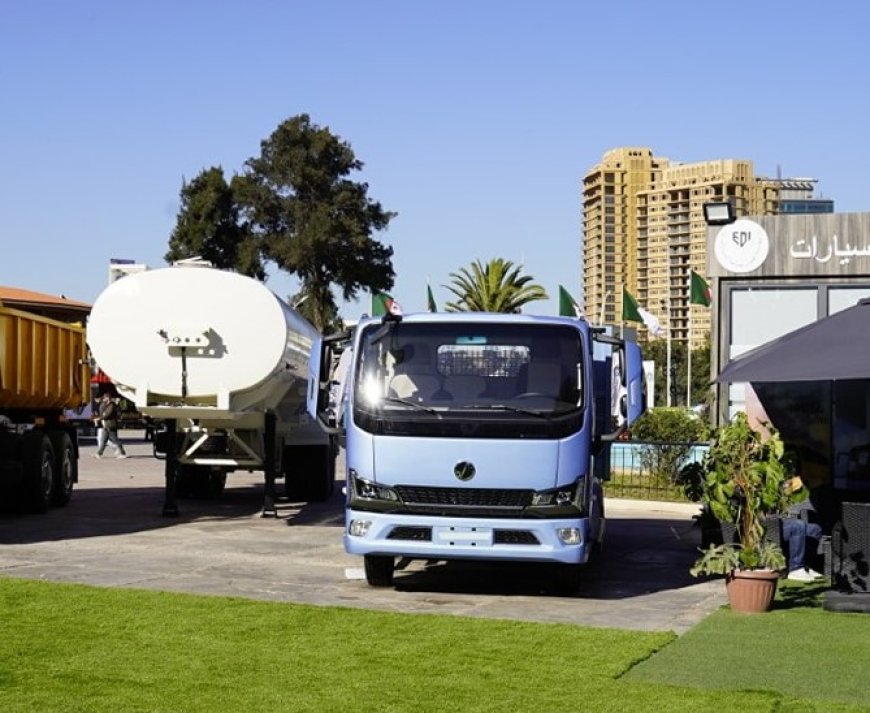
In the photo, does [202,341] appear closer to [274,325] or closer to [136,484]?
[274,325]

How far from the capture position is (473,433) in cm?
1219

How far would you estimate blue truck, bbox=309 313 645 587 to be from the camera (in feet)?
39.9

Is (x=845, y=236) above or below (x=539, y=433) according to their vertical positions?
above

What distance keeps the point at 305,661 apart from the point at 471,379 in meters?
4.03

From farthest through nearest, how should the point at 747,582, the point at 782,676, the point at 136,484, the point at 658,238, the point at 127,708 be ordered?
the point at 658,238
the point at 136,484
the point at 747,582
the point at 782,676
the point at 127,708

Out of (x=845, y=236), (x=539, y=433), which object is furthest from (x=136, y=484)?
(x=539, y=433)

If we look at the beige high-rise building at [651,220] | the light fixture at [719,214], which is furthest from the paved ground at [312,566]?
the beige high-rise building at [651,220]

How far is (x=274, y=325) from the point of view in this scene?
1828 centimetres

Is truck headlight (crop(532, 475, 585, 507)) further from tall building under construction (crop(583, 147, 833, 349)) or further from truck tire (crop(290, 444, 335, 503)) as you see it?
tall building under construction (crop(583, 147, 833, 349))

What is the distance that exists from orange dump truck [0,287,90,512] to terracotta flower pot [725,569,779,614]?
1005cm

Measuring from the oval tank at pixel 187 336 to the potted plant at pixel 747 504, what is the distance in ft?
25.1

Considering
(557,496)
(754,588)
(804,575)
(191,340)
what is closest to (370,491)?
(557,496)

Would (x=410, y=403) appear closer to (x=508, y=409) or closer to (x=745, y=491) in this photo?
(x=508, y=409)

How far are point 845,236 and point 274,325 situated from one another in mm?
7107
